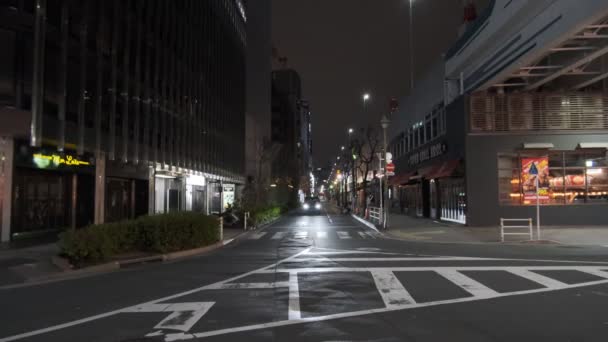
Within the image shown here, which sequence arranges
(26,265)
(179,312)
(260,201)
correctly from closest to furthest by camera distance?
(179,312) → (26,265) → (260,201)

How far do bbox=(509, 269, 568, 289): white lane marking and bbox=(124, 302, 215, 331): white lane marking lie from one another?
7200 millimetres

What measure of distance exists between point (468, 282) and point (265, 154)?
38.2 m

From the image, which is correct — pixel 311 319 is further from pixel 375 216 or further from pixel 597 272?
pixel 375 216

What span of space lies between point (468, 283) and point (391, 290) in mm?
1985

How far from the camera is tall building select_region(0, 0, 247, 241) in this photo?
16859 mm

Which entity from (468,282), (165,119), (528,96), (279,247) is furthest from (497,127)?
(165,119)

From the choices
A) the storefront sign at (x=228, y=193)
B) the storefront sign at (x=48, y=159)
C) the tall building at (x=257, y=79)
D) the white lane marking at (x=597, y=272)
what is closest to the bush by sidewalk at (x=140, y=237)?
the storefront sign at (x=48, y=159)

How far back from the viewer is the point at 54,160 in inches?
755

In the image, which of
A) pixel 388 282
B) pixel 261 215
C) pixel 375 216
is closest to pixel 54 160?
pixel 388 282

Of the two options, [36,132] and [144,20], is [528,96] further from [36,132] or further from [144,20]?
[36,132]

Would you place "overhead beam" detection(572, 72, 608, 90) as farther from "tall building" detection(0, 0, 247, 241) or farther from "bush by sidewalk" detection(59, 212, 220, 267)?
"tall building" detection(0, 0, 247, 241)

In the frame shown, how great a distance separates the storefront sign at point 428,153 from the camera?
30773mm

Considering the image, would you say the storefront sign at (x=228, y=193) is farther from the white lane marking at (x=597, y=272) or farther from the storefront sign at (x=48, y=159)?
the white lane marking at (x=597, y=272)

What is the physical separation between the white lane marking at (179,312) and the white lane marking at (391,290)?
3.27 meters
